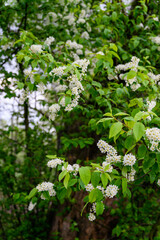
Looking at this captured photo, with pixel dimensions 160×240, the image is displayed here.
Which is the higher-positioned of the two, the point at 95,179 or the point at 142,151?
the point at 142,151

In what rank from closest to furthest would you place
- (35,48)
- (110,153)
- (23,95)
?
(110,153) < (35,48) < (23,95)

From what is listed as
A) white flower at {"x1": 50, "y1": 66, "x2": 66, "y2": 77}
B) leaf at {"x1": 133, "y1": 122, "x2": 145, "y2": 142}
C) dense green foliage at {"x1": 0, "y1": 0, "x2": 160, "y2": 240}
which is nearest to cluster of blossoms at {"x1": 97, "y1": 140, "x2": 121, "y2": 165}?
dense green foliage at {"x1": 0, "y1": 0, "x2": 160, "y2": 240}

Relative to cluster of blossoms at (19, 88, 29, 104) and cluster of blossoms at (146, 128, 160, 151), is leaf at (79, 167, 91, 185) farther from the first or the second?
cluster of blossoms at (19, 88, 29, 104)

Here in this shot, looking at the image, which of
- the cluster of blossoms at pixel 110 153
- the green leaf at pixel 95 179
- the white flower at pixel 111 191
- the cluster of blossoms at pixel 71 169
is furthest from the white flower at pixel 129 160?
the cluster of blossoms at pixel 71 169

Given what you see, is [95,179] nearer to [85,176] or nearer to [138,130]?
[85,176]

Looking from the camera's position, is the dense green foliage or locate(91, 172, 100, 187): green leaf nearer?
locate(91, 172, 100, 187): green leaf

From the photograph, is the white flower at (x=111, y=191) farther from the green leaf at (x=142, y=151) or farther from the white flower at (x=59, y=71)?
the white flower at (x=59, y=71)

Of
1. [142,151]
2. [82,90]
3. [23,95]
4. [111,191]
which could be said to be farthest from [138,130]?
[23,95]

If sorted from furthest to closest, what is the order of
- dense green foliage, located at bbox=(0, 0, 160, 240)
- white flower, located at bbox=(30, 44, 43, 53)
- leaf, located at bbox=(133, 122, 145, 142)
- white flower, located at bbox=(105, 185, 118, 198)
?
dense green foliage, located at bbox=(0, 0, 160, 240)
white flower, located at bbox=(30, 44, 43, 53)
white flower, located at bbox=(105, 185, 118, 198)
leaf, located at bbox=(133, 122, 145, 142)

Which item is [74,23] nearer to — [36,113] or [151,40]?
[151,40]

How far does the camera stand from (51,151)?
4012mm

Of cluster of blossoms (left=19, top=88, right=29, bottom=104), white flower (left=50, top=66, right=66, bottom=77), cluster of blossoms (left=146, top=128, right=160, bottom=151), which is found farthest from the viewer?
cluster of blossoms (left=19, top=88, right=29, bottom=104)

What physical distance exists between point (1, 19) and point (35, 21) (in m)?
0.97

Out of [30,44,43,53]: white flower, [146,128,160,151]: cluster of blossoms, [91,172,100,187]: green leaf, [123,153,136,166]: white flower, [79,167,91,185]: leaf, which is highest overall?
[30,44,43,53]: white flower
